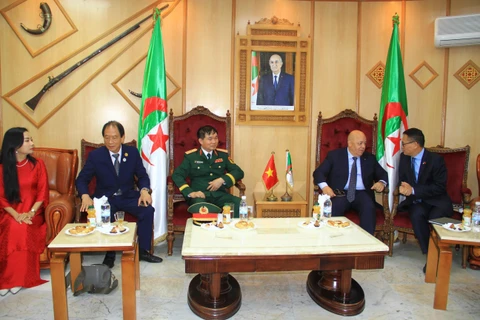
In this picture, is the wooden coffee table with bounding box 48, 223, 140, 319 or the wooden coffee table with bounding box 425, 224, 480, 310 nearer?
the wooden coffee table with bounding box 48, 223, 140, 319

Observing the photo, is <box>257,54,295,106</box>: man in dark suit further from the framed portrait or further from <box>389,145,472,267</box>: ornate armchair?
<box>389,145,472,267</box>: ornate armchair

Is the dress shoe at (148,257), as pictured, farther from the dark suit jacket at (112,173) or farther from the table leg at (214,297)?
the table leg at (214,297)

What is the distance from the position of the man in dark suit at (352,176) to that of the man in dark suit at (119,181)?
1.67 meters

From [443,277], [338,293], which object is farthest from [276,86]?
[443,277]

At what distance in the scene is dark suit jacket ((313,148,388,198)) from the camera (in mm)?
3615

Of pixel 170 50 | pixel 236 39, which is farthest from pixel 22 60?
pixel 236 39

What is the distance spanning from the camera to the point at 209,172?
366 centimetres

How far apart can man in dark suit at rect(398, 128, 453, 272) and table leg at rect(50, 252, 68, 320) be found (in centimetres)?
283

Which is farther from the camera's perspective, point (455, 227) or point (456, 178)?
point (456, 178)

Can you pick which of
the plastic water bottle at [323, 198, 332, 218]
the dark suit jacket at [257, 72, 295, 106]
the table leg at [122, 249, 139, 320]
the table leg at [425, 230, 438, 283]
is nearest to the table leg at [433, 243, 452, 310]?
the table leg at [425, 230, 438, 283]

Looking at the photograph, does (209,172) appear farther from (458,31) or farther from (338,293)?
(458,31)

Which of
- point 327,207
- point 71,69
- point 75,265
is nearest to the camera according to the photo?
point 75,265

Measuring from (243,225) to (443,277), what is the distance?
4.44 feet

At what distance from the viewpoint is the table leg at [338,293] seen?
2.37 meters
